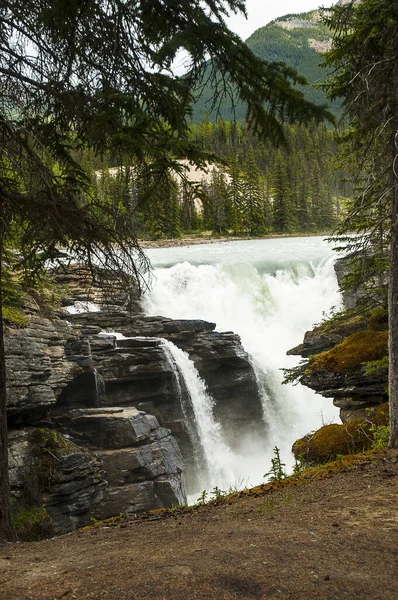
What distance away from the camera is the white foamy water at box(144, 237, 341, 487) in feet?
74.0

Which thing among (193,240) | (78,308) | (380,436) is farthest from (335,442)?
(193,240)

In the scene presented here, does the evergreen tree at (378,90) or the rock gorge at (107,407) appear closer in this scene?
the evergreen tree at (378,90)

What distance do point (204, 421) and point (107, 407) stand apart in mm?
4907

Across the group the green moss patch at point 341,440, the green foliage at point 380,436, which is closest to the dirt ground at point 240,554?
the green foliage at point 380,436

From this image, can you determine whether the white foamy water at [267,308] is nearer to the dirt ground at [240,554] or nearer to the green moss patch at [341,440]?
the green moss patch at [341,440]

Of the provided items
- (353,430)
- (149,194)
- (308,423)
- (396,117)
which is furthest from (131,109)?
(308,423)

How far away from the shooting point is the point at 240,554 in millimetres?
4164

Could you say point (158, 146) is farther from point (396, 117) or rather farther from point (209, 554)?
point (396, 117)

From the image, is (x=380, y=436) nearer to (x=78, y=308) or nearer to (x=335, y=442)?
(x=335, y=442)

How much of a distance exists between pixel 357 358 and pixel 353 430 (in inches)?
72.3

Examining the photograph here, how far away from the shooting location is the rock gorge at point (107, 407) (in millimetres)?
12430

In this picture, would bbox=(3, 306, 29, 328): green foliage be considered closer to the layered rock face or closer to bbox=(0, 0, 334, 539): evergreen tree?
bbox=(0, 0, 334, 539): evergreen tree

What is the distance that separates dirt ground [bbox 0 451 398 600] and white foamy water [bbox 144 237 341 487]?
1503 cm

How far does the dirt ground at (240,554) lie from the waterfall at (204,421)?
542 inches
